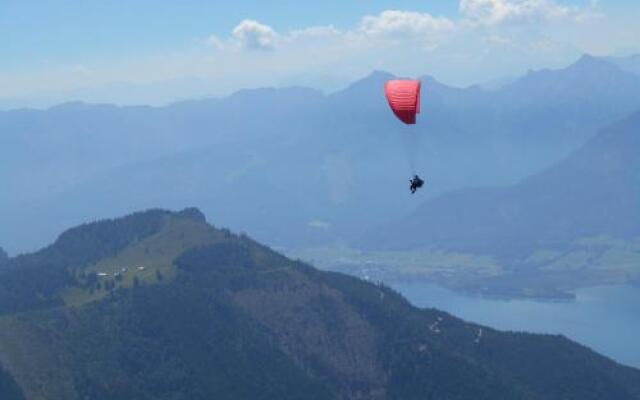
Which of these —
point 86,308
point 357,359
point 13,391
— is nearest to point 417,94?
point 13,391

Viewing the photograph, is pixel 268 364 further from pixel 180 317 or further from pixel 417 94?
pixel 417 94

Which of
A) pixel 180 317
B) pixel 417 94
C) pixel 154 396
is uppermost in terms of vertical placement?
pixel 417 94

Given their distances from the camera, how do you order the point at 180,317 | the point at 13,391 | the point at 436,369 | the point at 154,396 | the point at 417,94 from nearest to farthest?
1. the point at 417,94
2. the point at 13,391
3. the point at 154,396
4. the point at 436,369
5. the point at 180,317

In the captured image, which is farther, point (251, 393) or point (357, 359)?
point (357, 359)

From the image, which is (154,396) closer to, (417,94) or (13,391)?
(13,391)

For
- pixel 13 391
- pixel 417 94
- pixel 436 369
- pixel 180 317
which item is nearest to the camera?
pixel 417 94

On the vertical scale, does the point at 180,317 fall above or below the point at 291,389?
above
